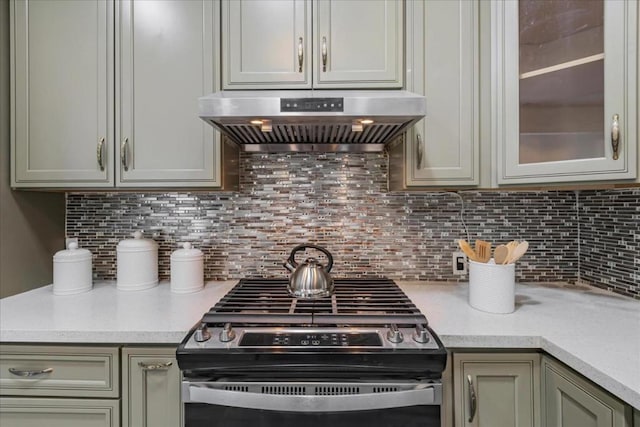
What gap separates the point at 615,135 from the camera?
1062 mm

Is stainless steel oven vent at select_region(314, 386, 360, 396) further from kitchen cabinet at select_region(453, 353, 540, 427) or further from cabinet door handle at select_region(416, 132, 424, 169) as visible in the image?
cabinet door handle at select_region(416, 132, 424, 169)

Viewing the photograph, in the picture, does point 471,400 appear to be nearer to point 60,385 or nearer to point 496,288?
point 496,288

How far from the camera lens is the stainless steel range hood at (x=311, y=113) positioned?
1130 mm

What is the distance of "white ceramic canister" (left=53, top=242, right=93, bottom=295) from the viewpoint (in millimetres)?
1458

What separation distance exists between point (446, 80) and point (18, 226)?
1860mm

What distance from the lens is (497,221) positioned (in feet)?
5.49

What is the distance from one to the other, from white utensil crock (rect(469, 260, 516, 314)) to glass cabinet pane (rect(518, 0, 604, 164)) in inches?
16.3

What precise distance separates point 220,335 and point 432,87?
1.18m

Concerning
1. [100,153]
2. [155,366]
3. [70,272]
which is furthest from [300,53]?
[70,272]

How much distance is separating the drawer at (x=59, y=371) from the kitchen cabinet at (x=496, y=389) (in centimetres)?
106

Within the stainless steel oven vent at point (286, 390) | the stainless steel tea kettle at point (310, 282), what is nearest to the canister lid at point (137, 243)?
the stainless steel tea kettle at point (310, 282)

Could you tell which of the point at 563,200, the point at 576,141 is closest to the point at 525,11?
the point at 576,141

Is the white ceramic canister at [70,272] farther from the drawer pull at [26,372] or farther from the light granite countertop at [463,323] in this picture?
the drawer pull at [26,372]

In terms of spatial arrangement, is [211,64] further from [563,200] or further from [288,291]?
[563,200]
